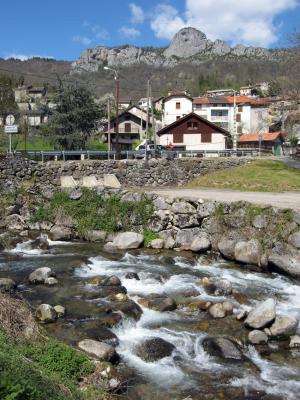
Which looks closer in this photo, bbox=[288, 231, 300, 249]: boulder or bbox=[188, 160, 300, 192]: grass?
bbox=[288, 231, 300, 249]: boulder

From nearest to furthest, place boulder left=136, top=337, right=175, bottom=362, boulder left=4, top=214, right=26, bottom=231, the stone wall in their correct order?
boulder left=136, top=337, right=175, bottom=362, boulder left=4, top=214, right=26, bottom=231, the stone wall

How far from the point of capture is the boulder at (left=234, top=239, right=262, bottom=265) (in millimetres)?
21469

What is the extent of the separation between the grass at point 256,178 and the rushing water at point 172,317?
14276 mm

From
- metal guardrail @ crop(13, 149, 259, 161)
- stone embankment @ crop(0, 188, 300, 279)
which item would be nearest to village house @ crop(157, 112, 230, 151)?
metal guardrail @ crop(13, 149, 259, 161)

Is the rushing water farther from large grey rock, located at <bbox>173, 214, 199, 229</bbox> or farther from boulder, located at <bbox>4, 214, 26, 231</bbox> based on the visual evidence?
boulder, located at <bbox>4, 214, 26, 231</bbox>

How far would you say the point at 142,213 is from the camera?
27.5 metres

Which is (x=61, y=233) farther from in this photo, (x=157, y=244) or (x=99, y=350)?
(x=99, y=350)

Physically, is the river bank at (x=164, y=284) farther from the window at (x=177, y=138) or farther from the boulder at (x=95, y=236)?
the window at (x=177, y=138)

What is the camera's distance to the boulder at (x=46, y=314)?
45.4 feet

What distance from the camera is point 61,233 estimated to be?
27.3 meters

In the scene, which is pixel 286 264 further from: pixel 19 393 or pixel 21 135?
pixel 21 135

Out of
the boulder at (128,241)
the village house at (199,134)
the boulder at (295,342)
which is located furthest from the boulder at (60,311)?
the village house at (199,134)

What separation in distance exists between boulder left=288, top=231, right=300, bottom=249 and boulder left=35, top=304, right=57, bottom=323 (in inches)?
461

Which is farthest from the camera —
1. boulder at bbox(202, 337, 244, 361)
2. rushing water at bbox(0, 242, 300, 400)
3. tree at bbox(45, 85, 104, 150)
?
tree at bbox(45, 85, 104, 150)
